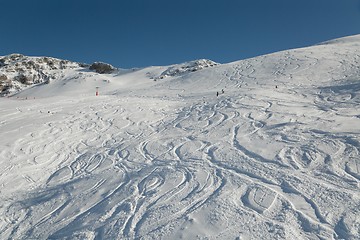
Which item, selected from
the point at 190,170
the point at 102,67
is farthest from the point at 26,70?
the point at 190,170

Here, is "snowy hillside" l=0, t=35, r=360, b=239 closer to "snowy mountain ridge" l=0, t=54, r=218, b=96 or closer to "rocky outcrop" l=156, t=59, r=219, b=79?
"rocky outcrop" l=156, t=59, r=219, b=79

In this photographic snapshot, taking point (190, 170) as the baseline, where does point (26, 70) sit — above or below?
above

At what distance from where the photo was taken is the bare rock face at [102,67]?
47906mm

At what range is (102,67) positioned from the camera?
49156 mm

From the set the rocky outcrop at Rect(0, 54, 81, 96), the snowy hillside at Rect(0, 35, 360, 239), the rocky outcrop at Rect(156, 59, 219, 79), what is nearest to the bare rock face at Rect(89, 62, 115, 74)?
the rocky outcrop at Rect(0, 54, 81, 96)

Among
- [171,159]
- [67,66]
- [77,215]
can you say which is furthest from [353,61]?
[67,66]

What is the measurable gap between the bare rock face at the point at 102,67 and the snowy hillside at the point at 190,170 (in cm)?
3454

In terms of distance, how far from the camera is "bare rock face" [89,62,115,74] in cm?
4791

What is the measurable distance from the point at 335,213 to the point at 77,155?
7.58 meters

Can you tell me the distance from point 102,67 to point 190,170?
46220 mm

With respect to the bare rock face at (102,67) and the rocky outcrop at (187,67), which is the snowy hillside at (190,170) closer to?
the rocky outcrop at (187,67)

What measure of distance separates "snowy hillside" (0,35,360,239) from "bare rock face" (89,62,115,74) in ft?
113

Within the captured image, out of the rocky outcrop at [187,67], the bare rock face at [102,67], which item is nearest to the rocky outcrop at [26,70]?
the bare rock face at [102,67]

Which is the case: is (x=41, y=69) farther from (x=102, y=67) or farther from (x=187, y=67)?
(x=187, y=67)
